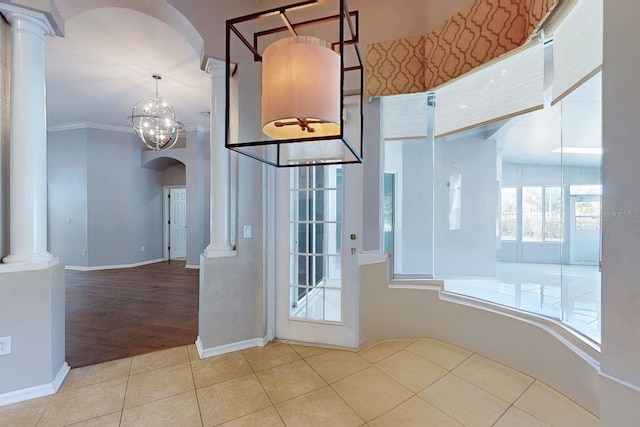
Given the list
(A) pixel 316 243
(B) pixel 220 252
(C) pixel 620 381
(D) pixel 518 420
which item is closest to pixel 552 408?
(D) pixel 518 420

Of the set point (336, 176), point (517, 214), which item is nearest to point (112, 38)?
point (336, 176)

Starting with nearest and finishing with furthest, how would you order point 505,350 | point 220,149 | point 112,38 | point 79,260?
1. point 505,350
2. point 220,149
3. point 112,38
4. point 79,260

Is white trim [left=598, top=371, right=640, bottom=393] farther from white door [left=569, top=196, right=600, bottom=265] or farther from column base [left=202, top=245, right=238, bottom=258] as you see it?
column base [left=202, top=245, right=238, bottom=258]

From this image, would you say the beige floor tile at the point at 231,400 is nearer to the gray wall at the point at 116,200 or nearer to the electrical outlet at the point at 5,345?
the electrical outlet at the point at 5,345

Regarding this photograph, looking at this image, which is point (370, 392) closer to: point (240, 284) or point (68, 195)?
point (240, 284)

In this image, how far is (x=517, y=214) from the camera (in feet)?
15.0

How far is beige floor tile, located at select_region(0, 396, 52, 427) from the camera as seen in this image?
1.73m

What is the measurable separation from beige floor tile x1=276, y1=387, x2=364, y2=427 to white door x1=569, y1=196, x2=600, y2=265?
248cm

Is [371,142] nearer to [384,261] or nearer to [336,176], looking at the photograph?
[336,176]

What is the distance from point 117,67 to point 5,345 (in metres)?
3.68

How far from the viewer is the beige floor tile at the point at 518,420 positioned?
170 centimetres

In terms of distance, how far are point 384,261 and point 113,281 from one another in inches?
205

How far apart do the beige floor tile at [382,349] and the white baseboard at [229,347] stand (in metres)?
0.98

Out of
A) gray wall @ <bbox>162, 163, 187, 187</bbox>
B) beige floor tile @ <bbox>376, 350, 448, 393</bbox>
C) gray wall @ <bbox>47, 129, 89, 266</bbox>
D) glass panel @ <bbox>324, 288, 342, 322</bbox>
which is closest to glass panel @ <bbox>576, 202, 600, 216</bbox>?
beige floor tile @ <bbox>376, 350, 448, 393</bbox>
